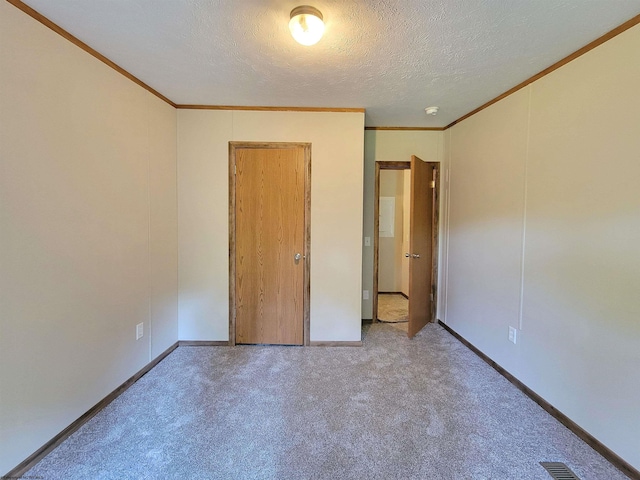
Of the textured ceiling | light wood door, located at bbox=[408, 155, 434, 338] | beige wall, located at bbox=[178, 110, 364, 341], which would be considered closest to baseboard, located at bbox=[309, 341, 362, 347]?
beige wall, located at bbox=[178, 110, 364, 341]

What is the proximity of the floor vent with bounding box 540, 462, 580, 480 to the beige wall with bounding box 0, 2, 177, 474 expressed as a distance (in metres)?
2.74

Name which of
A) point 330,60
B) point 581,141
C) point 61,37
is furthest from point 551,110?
point 61,37

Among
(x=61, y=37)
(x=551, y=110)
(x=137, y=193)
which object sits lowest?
(x=137, y=193)

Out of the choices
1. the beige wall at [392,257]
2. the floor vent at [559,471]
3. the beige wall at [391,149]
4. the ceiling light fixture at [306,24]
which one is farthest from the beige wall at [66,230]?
the beige wall at [392,257]

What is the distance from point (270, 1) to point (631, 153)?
203 centimetres

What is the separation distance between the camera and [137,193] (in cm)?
231

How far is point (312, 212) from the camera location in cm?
291

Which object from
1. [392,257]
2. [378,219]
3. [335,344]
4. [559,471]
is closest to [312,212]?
[378,219]

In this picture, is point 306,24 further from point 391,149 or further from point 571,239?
point 391,149

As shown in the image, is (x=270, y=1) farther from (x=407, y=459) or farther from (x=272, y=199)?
(x=407, y=459)

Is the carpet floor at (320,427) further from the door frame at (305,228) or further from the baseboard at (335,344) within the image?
the door frame at (305,228)

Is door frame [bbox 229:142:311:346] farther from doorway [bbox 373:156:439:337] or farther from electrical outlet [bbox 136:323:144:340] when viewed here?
doorway [bbox 373:156:439:337]

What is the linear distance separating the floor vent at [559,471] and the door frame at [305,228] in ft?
6.51

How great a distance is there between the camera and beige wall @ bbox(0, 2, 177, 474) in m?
1.41
